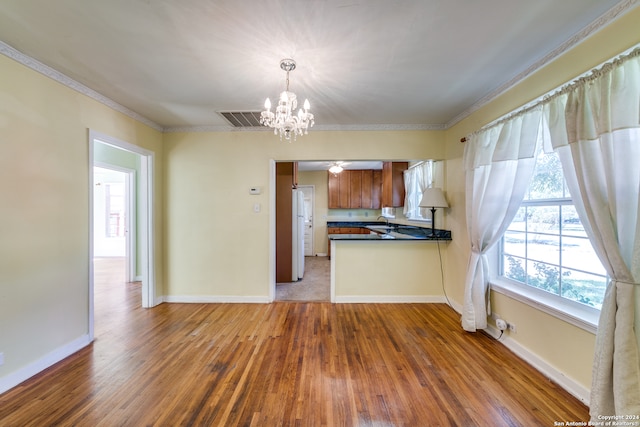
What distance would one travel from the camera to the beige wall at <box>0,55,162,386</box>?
1783mm

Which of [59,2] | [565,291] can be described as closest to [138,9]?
[59,2]

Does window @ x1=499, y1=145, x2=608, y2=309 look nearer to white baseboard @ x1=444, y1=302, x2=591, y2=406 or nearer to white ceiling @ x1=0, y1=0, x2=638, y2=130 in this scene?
white baseboard @ x1=444, y1=302, x2=591, y2=406

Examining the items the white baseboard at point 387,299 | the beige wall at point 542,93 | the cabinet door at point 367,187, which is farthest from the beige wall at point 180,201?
the cabinet door at point 367,187

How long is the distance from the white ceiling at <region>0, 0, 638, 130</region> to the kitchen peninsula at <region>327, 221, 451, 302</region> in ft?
6.19

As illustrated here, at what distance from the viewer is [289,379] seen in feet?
6.07

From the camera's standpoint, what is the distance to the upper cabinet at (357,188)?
662cm

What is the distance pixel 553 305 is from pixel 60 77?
175 inches

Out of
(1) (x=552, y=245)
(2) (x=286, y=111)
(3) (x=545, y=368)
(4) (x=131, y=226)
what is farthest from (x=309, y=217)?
(3) (x=545, y=368)

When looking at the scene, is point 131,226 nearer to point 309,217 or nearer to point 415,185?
point 309,217

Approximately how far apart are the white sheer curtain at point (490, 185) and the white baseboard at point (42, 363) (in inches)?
147

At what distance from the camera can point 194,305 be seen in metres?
3.36

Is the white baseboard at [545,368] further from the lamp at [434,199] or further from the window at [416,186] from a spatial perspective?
the window at [416,186]

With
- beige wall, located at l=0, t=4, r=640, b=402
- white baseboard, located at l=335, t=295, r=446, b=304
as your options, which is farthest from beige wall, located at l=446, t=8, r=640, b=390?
white baseboard, located at l=335, t=295, r=446, b=304

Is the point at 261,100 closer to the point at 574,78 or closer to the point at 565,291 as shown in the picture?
the point at 574,78
